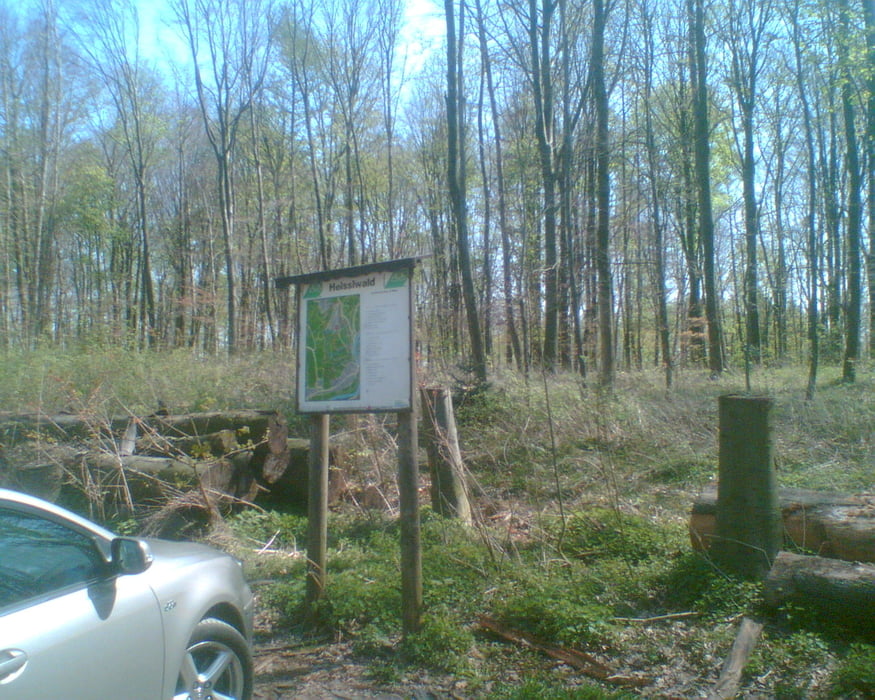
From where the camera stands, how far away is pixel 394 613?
534 centimetres

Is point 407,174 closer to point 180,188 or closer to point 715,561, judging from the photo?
point 180,188

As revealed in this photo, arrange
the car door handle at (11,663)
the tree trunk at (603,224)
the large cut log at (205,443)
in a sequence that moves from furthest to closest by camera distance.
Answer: the tree trunk at (603,224)
the large cut log at (205,443)
the car door handle at (11,663)

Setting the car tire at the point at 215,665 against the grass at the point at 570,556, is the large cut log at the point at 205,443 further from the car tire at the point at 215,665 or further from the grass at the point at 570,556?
the car tire at the point at 215,665

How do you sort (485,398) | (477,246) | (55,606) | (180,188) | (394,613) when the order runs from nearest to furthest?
(55,606) → (394,613) → (485,398) → (477,246) → (180,188)

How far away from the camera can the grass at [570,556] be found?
441 centimetres

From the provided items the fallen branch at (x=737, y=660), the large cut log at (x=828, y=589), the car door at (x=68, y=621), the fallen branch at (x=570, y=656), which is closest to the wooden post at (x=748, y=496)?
the large cut log at (x=828, y=589)

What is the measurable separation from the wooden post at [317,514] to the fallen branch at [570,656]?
133 cm

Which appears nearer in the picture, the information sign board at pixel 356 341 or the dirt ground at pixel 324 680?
the dirt ground at pixel 324 680

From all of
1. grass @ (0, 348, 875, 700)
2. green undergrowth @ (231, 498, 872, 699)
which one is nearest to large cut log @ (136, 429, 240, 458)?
grass @ (0, 348, 875, 700)

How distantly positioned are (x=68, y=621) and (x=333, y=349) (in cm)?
287

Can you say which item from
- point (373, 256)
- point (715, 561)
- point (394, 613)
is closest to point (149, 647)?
point (394, 613)

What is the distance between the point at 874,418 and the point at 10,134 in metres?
27.9

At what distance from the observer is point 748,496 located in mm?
5445

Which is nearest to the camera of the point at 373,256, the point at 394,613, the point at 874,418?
the point at 394,613
